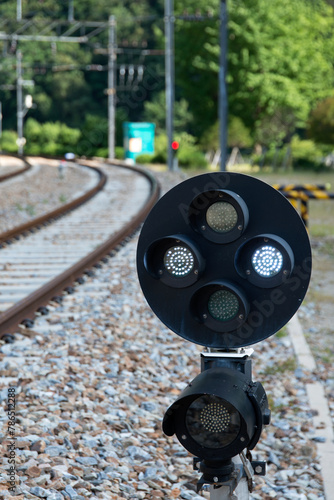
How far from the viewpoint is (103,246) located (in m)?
10.8

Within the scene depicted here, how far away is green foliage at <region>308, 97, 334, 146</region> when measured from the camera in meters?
32.8

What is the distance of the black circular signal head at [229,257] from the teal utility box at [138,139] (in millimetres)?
45411

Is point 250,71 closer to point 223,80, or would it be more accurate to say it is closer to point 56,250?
point 223,80

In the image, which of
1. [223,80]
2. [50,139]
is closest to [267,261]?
[223,80]

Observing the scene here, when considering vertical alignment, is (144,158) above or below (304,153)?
below

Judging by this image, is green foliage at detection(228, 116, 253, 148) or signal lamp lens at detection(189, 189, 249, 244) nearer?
signal lamp lens at detection(189, 189, 249, 244)

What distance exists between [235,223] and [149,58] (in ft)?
251

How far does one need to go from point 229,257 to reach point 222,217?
0.41 feet

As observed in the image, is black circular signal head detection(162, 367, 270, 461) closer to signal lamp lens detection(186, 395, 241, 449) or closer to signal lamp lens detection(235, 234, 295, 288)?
signal lamp lens detection(186, 395, 241, 449)

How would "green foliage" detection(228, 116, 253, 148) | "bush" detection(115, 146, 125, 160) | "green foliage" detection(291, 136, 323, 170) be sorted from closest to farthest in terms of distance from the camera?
"green foliage" detection(291, 136, 323, 170), "green foliage" detection(228, 116, 253, 148), "bush" detection(115, 146, 125, 160)

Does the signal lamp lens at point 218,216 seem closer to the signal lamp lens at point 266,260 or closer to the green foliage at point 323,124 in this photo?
the signal lamp lens at point 266,260

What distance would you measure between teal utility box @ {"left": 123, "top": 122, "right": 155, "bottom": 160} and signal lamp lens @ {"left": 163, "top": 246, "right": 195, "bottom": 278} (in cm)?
4543

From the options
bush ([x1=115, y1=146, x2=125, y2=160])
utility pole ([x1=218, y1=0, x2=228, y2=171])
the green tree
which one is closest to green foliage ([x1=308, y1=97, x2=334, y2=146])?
utility pole ([x1=218, y1=0, x2=228, y2=171])

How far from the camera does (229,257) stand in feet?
8.79
